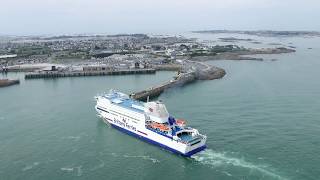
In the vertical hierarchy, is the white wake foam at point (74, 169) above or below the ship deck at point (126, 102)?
below

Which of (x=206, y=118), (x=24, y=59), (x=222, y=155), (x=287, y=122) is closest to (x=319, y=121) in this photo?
(x=287, y=122)

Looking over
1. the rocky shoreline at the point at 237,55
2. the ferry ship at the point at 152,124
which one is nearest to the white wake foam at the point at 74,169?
the ferry ship at the point at 152,124

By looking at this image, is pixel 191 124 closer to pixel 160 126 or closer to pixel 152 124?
pixel 152 124

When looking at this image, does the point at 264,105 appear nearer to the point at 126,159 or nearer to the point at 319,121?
the point at 319,121

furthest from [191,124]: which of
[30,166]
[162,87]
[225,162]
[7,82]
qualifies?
[7,82]

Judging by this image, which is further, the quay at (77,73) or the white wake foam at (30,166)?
the quay at (77,73)

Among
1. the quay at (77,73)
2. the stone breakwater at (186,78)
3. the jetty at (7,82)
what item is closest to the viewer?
the stone breakwater at (186,78)

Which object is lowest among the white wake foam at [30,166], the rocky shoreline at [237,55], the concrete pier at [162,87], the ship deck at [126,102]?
the white wake foam at [30,166]

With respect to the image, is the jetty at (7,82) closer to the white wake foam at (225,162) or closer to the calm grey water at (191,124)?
the calm grey water at (191,124)
